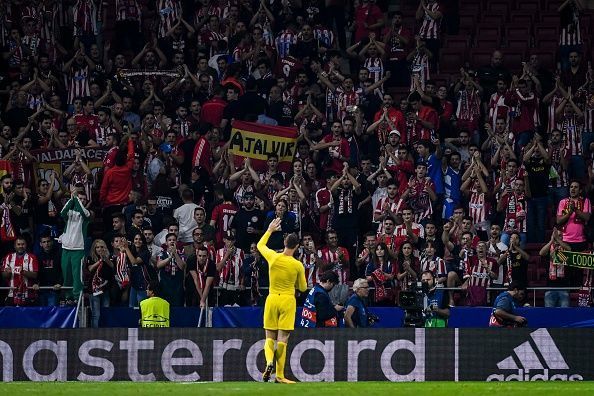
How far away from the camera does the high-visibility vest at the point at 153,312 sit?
22.4m

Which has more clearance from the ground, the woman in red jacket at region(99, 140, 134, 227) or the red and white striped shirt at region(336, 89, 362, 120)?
the red and white striped shirt at region(336, 89, 362, 120)

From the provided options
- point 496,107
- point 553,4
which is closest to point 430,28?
point 496,107

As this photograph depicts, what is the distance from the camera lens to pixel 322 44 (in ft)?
93.9

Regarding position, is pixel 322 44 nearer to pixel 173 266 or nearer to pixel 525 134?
pixel 525 134

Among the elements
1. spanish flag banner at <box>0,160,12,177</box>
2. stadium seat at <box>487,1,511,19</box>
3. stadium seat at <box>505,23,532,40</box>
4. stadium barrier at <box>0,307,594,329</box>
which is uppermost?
stadium seat at <box>487,1,511,19</box>

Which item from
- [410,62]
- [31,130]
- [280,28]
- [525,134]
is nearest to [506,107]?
[525,134]

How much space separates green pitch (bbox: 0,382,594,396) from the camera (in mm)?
16516

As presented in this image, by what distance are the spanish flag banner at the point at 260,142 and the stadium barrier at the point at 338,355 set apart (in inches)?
236

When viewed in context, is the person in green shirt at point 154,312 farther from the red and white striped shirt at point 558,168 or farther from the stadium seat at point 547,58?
the stadium seat at point 547,58

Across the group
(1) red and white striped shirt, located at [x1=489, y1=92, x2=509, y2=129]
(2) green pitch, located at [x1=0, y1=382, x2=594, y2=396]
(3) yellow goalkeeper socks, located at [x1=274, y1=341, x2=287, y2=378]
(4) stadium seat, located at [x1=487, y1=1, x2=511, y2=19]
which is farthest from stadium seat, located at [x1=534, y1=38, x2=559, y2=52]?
(3) yellow goalkeeper socks, located at [x1=274, y1=341, x2=287, y2=378]

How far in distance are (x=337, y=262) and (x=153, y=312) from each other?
320 cm

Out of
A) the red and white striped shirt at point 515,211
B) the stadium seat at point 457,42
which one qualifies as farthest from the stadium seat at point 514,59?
the red and white striped shirt at point 515,211

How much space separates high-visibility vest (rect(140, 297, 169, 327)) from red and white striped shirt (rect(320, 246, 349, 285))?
288 cm

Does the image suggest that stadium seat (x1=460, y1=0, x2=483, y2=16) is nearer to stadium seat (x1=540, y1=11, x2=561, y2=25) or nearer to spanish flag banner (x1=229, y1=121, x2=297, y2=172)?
stadium seat (x1=540, y1=11, x2=561, y2=25)
